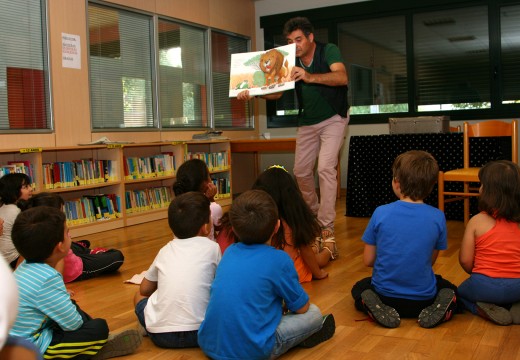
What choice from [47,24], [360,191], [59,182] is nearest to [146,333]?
[59,182]

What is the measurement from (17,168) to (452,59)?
5.30 m

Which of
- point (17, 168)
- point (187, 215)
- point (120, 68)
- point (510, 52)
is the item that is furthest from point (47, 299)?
point (510, 52)

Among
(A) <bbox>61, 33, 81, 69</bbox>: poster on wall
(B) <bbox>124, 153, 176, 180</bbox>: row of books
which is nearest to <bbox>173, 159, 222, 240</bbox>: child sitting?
(B) <bbox>124, 153, 176, 180</bbox>: row of books

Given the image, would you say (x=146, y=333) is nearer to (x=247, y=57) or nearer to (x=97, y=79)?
(x=247, y=57)

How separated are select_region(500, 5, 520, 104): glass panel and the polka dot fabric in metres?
2.10

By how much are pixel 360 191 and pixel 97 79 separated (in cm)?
295

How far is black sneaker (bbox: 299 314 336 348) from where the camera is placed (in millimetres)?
2109

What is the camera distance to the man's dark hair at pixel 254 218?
1.91 metres

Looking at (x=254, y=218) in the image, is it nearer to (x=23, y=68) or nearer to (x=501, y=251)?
(x=501, y=251)

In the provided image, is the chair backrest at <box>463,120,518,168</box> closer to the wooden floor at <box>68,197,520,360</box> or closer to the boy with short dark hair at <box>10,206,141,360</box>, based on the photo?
the wooden floor at <box>68,197,520,360</box>

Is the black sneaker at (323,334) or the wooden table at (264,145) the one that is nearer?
the black sneaker at (323,334)

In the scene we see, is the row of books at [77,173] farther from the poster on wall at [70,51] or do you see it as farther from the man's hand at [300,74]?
the man's hand at [300,74]

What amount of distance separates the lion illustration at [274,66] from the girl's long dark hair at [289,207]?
140 cm

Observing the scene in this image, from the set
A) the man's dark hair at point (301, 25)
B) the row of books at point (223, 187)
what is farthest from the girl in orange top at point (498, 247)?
the row of books at point (223, 187)
